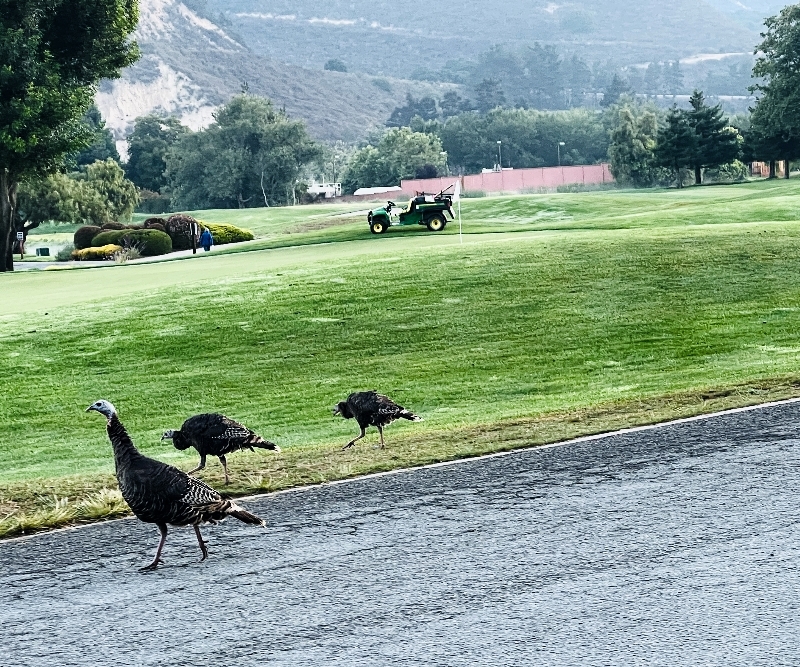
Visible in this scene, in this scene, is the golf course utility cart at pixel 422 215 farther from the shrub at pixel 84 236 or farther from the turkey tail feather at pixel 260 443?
the turkey tail feather at pixel 260 443

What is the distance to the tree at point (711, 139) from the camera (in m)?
105

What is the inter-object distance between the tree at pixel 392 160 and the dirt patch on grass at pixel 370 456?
14928 cm

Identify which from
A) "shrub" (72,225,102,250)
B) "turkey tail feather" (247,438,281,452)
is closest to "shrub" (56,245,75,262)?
"shrub" (72,225,102,250)

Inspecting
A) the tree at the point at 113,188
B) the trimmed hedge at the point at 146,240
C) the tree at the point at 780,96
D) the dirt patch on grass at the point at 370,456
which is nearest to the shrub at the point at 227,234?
the trimmed hedge at the point at 146,240

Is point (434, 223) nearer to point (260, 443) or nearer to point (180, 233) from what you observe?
point (180, 233)

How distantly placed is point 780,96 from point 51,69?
235ft

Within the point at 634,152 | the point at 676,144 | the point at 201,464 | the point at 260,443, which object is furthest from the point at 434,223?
the point at 634,152

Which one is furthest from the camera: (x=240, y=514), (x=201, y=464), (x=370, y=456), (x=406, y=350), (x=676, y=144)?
(x=676, y=144)

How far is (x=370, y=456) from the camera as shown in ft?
40.4

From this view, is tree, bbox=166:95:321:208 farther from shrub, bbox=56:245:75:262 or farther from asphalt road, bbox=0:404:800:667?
asphalt road, bbox=0:404:800:667

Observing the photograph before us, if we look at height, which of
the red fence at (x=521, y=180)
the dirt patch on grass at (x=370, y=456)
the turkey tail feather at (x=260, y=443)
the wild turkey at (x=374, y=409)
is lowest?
the dirt patch on grass at (x=370, y=456)

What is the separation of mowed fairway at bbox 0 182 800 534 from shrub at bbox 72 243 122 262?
33.8 m

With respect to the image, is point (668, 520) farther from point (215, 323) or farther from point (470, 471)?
point (215, 323)

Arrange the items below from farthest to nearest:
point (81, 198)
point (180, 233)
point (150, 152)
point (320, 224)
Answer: point (150, 152) → point (320, 224) → point (81, 198) → point (180, 233)
